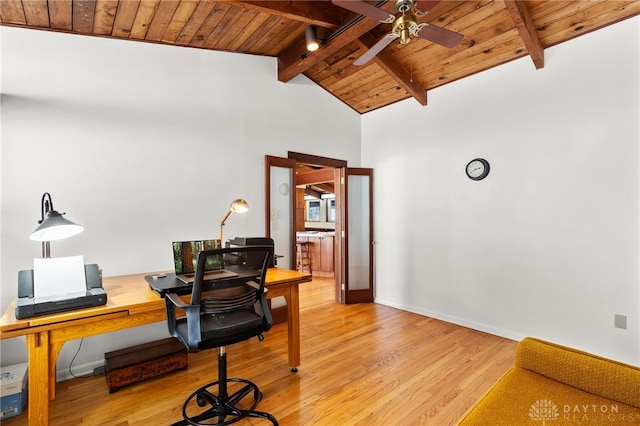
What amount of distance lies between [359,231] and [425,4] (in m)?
3.28

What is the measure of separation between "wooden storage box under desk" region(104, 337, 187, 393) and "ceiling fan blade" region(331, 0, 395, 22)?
293 centimetres

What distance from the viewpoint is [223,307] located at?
6.15 feet

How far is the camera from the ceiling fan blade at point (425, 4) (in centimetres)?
187

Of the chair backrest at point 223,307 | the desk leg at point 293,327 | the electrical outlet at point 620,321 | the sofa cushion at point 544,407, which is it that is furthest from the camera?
the electrical outlet at point 620,321

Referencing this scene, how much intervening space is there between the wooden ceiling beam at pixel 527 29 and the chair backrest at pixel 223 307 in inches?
106

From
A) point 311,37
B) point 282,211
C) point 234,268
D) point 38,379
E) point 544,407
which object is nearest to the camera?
point 544,407

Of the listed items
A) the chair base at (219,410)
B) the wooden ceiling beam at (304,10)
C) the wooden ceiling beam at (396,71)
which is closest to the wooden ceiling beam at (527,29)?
the wooden ceiling beam at (396,71)

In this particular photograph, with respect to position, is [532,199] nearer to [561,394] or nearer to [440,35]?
[440,35]

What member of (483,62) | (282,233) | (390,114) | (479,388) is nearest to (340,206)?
Answer: (282,233)

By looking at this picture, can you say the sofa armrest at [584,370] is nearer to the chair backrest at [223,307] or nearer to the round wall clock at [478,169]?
the chair backrest at [223,307]

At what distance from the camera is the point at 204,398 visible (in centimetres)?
218

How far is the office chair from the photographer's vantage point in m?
1.74

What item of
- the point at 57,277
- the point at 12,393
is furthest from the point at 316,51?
the point at 12,393

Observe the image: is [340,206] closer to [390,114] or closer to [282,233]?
[282,233]
